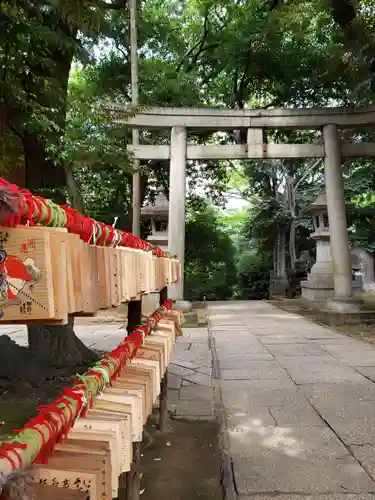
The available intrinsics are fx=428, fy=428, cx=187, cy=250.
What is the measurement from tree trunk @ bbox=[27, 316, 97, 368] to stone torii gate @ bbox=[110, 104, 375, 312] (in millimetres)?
5242

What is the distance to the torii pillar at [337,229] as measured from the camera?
33.2ft

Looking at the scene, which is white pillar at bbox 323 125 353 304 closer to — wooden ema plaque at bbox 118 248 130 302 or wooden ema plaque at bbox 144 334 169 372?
wooden ema plaque at bbox 144 334 169 372

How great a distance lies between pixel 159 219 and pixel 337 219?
4.77 metres

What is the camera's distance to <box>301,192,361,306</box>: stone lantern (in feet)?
41.7

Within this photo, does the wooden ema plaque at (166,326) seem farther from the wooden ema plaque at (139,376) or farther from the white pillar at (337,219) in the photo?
the white pillar at (337,219)

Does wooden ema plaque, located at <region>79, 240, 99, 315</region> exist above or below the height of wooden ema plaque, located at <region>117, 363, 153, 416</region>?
above

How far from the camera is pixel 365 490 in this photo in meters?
2.29

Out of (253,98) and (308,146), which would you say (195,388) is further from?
(253,98)

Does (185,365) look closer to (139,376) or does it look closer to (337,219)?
(139,376)

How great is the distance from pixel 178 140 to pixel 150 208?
221 cm

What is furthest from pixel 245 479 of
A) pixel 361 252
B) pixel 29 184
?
pixel 361 252

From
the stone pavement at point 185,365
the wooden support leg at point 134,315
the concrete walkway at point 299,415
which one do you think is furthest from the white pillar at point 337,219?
the wooden support leg at point 134,315

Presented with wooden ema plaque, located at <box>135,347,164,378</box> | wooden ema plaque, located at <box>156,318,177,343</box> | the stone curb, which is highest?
wooden ema plaque, located at <box>156,318,177,343</box>

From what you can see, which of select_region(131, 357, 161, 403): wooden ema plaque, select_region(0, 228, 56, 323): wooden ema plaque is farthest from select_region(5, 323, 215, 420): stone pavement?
select_region(0, 228, 56, 323): wooden ema plaque
